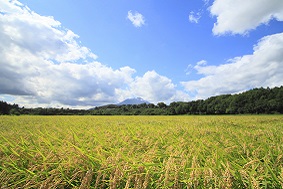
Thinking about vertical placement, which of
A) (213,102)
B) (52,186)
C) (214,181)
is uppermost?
(213,102)

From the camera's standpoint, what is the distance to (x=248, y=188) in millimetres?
1476

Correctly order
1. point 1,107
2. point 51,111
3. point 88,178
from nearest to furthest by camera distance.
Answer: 1. point 88,178
2. point 1,107
3. point 51,111

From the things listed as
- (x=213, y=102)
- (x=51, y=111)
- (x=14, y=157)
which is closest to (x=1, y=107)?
(x=51, y=111)

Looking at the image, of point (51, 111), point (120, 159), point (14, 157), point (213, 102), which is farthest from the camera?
point (213, 102)

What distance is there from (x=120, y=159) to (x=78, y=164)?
1.62ft

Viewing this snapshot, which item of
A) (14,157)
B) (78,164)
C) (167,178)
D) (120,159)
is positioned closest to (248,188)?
(167,178)

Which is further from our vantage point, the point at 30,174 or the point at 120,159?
the point at 120,159

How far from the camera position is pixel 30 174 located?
2037 mm

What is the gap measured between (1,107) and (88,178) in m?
69.3

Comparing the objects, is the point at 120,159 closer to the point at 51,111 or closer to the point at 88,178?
the point at 88,178

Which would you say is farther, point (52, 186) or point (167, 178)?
point (52, 186)

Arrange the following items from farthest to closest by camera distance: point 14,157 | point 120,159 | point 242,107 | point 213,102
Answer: point 213,102, point 242,107, point 14,157, point 120,159

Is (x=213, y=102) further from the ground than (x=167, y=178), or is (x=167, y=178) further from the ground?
(x=213, y=102)

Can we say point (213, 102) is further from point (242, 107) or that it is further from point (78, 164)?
point (78, 164)
